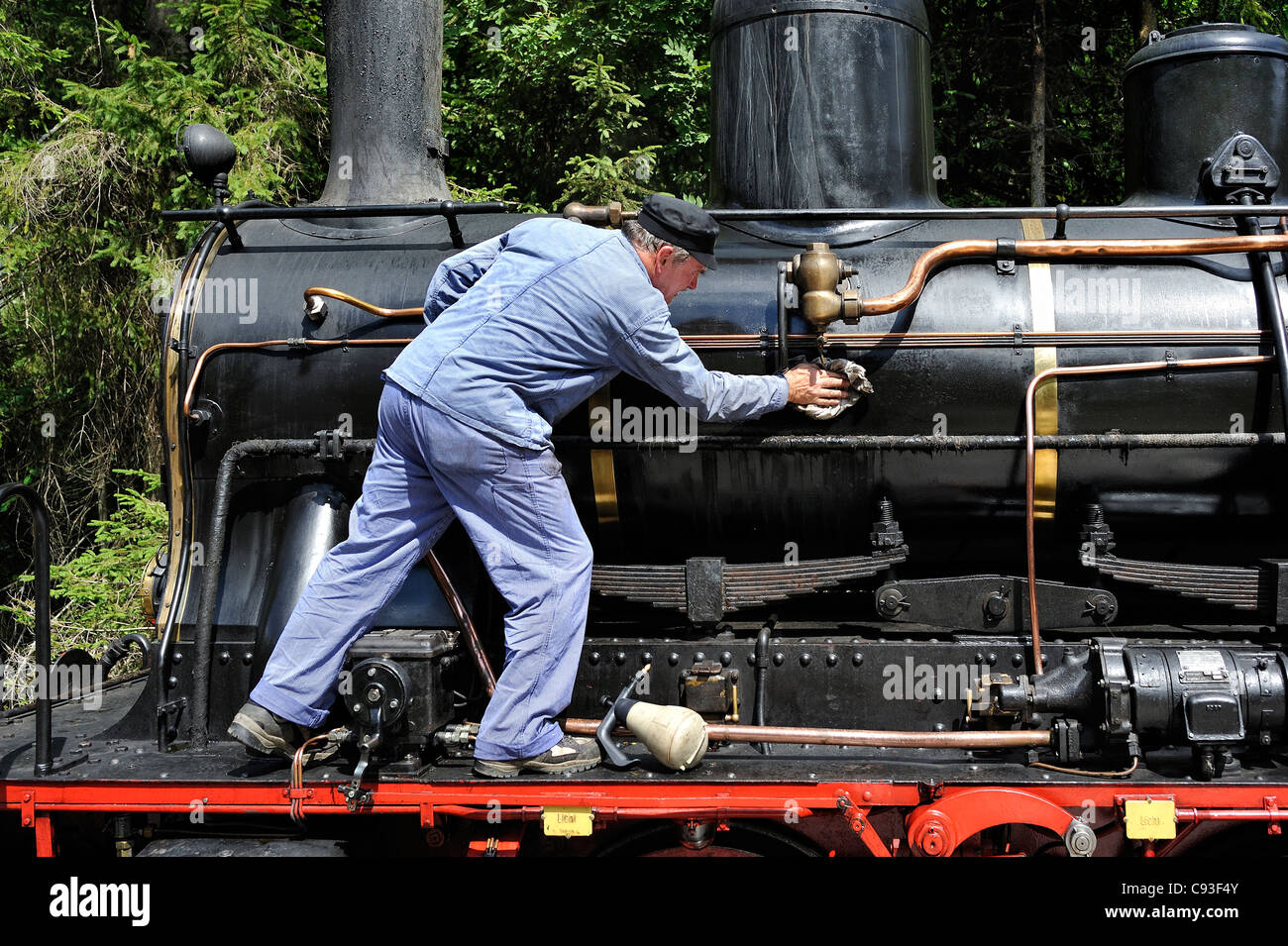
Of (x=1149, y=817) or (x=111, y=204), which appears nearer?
(x=1149, y=817)

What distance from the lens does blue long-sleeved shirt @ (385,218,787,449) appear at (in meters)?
2.82

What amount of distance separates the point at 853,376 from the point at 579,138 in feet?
19.4

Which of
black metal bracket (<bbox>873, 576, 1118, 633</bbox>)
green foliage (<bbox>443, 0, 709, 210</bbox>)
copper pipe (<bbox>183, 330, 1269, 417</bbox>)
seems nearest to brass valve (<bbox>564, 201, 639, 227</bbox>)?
copper pipe (<bbox>183, 330, 1269, 417</bbox>)

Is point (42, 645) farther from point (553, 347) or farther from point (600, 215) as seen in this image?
point (600, 215)

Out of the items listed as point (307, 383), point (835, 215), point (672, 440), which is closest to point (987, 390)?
point (835, 215)

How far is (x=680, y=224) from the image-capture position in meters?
2.90

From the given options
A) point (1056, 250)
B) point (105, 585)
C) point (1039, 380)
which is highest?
point (1056, 250)

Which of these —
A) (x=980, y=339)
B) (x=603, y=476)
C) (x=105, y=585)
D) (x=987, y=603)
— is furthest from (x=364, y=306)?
(x=105, y=585)

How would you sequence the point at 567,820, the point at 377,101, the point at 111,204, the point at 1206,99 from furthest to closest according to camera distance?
the point at 111,204 → the point at 377,101 → the point at 1206,99 → the point at 567,820

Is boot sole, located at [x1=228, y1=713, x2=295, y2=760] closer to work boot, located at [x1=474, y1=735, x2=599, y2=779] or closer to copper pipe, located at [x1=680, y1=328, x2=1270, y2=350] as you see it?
work boot, located at [x1=474, y1=735, x2=599, y2=779]

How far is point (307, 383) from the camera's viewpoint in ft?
10.9

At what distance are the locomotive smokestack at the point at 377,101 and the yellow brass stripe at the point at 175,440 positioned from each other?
68cm

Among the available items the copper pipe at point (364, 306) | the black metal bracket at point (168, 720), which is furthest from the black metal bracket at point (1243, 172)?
the black metal bracket at point (168, 720)

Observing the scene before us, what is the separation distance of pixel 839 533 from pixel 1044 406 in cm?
72
